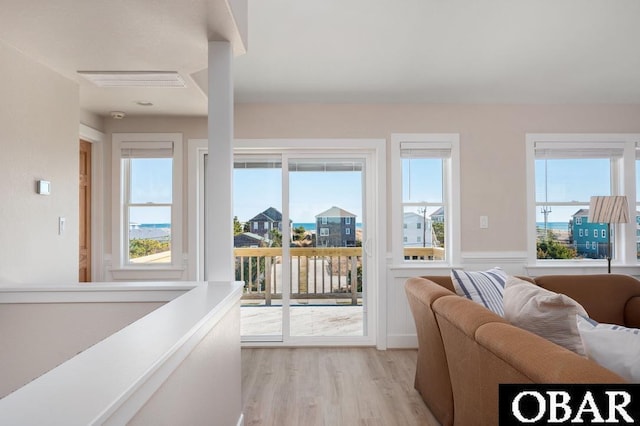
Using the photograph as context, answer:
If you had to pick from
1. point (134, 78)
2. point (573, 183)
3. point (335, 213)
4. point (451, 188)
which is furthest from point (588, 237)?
point (134, 78)

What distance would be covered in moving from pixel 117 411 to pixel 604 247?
4.73 metres

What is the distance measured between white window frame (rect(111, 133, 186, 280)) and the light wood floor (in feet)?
3.69

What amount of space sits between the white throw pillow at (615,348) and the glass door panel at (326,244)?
2898mm

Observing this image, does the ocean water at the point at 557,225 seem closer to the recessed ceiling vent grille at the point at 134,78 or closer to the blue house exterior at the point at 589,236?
the blue house exterior at the point at 589,236

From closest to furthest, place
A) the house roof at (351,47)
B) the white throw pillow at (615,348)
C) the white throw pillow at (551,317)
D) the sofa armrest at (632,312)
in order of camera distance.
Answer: the white throw pillow at (615,348), the white throw pillow at (551,317), the house roof at (351,47), the sofa armrest at (632,312)

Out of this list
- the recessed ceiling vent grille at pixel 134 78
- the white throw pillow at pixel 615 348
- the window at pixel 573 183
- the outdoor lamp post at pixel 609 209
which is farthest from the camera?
the window at pixel 573 183

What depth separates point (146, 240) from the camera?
4.14 metres

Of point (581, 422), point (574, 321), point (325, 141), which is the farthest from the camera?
point (325, 141)

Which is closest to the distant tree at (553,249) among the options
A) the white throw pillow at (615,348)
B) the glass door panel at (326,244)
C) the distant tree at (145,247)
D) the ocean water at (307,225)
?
the glass door panel at (326,244)

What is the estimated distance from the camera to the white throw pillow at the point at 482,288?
2.55m

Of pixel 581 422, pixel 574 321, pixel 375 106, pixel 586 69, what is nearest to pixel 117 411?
pixel 581 422

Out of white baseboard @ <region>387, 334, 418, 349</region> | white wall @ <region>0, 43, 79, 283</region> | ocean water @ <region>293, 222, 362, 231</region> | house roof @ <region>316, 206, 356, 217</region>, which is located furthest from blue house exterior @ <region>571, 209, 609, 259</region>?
white wall @ <region>0, 43, 79, 283</region>

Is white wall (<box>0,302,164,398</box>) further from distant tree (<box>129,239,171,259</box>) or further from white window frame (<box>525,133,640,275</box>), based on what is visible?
white window frame (<box>525,133,640,275</box>)

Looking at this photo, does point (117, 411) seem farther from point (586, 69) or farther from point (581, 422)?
point (586, 69)
